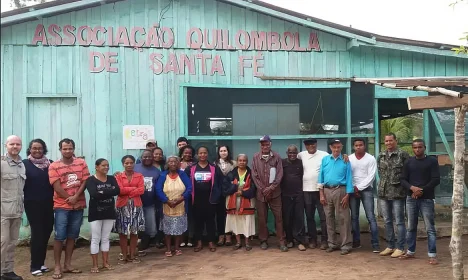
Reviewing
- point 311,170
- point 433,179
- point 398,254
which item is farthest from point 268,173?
point 433,179

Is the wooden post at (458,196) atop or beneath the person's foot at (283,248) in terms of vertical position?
atop

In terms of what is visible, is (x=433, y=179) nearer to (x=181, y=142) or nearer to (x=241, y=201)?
(x=241, y=201)

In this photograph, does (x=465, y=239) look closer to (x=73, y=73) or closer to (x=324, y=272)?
(x=324, y=272)

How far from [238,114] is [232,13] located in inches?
68.6

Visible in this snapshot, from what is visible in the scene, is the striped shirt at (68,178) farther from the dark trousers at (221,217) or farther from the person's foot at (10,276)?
the dark trousers at (221,217)

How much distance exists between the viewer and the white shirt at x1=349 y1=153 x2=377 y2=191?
6715mm

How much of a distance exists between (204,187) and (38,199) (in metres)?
2.31

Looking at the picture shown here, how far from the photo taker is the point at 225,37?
785cm

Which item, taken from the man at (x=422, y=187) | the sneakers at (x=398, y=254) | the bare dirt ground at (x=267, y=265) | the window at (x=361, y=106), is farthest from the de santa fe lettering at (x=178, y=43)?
the sneakers at (x=398, y=254)

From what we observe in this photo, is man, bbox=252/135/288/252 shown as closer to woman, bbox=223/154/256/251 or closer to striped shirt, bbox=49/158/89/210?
woman, bbox=223/154/256/251

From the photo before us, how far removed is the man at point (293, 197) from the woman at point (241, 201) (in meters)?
0.50

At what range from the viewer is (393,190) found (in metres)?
6.25

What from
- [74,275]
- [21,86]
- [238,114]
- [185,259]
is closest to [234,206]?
[185,259]

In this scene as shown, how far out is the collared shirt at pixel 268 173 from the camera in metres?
6.86
